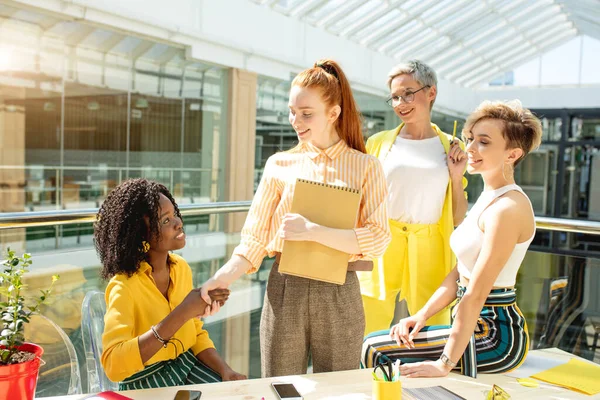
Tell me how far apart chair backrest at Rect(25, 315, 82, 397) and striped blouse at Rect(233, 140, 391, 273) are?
0.98 m

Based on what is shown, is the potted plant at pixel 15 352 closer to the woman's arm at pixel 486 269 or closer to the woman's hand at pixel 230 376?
the woman's hand at pixel 230 376

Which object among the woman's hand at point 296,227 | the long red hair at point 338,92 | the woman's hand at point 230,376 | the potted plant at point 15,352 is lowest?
the woman's hand at point 230,376

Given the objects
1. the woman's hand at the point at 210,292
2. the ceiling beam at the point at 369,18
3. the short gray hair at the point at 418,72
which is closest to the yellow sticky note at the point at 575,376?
the woman's hand at the point at 210,292

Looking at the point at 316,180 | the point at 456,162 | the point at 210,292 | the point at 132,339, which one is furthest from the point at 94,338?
the point at 456,162

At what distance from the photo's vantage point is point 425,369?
5.69 feet

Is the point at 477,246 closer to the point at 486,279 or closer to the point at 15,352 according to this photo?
the point at 486,279

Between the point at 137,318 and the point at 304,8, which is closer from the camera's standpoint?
the point at 137,318

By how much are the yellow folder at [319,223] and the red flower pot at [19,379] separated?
2.43 ft

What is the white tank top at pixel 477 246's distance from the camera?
186 cm

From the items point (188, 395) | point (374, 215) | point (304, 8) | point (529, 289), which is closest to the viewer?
point (188, 395)

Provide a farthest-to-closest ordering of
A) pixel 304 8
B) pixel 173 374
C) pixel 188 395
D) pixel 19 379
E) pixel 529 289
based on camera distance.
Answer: pixel 304 8, pixel 529 289, pixel 173 374, pixel 188 395, pixel 19 379

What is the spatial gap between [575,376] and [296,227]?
0.95m

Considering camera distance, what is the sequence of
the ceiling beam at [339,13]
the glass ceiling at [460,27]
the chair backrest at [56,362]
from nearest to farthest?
the chair backrest at [56,362], the ceiling beam at [339,13], the glass ceiling at [460,27]

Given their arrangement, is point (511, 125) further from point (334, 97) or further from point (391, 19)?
point (391, 19)
